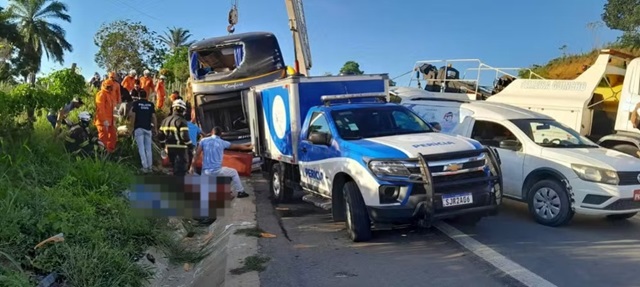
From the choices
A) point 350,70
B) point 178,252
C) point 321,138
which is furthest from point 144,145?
point 350,70

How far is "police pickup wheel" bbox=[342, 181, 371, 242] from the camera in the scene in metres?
6.86

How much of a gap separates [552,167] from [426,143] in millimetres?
2110

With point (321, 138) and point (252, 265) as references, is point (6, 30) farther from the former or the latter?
point (252, 265)

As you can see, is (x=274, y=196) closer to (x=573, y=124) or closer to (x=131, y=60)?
(x=573, y=124)

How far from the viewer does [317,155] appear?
8.02 meters

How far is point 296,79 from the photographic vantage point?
8.96 meters

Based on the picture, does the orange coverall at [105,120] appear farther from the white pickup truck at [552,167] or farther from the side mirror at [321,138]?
the white pickup truck at [552,167]

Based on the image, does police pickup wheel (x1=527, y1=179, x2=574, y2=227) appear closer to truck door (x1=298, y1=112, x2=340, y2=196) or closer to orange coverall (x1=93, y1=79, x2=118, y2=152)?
truck door (x1=298, y1=112, x2=340, y2=196)

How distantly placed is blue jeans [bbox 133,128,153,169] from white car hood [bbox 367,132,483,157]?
590cm

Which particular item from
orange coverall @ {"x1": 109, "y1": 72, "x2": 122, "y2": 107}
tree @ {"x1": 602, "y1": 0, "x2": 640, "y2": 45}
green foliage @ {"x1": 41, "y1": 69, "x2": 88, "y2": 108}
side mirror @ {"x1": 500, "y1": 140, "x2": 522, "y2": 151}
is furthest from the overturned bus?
tree @ {"x1": 602, "y1": 0, "x2": 640, "y2": 45}

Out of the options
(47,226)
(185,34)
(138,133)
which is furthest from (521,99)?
(185,34)

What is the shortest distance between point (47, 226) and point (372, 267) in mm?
3271

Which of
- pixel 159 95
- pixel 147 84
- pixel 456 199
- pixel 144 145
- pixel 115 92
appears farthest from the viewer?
pixel 159 95

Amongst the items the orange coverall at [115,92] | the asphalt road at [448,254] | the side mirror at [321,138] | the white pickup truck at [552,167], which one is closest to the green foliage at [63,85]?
the orange coverall at [115,92]
